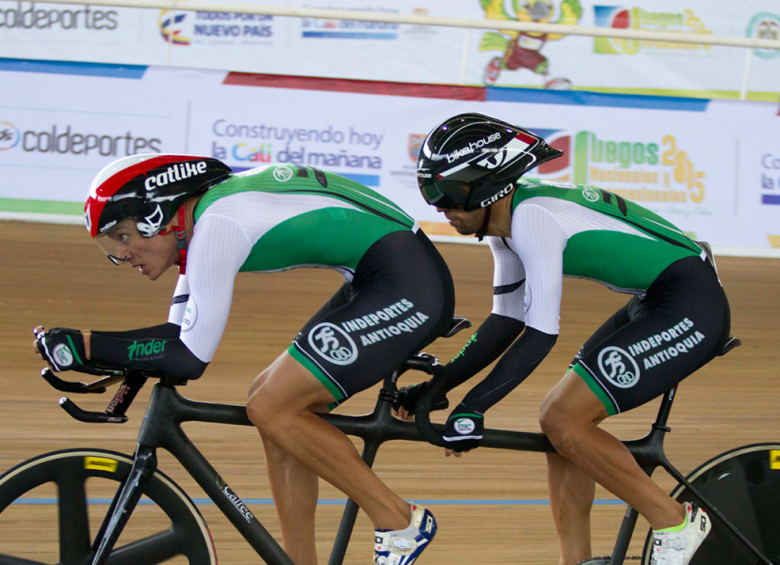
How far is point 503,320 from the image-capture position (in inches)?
85.2

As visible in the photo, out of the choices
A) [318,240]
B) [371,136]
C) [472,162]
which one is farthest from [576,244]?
[371,136]

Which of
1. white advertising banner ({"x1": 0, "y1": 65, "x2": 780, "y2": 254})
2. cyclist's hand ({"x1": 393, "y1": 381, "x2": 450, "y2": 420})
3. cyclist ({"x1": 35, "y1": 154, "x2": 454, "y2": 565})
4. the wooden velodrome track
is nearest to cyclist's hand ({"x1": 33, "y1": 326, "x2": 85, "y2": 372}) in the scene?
cyclist ({"x1": 35, "y1": 154, "x2": 454, "y2": 565})

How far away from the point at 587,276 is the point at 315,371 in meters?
0.76

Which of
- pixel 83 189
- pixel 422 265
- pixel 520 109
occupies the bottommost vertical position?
pixel 83 189

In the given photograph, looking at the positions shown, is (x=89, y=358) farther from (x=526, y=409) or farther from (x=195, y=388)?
(x=526, y=409)

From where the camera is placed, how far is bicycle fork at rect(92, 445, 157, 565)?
177 cm

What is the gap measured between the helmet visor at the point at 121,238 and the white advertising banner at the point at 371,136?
5.12m

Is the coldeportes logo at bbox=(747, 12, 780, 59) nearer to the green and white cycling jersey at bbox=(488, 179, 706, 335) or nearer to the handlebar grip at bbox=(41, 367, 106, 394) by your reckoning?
the green and white cycling jersey at bbox=(488, 179, 706, 335)

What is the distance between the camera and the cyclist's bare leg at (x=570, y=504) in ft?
7.26

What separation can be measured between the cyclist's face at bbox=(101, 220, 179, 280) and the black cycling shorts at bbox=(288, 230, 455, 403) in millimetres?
365

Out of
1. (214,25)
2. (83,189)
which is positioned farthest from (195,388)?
(214,25)

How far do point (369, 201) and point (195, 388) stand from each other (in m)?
2.25

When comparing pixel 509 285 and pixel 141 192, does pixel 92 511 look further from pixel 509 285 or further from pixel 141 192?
pixel 509 285

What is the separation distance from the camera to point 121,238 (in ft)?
6.09
